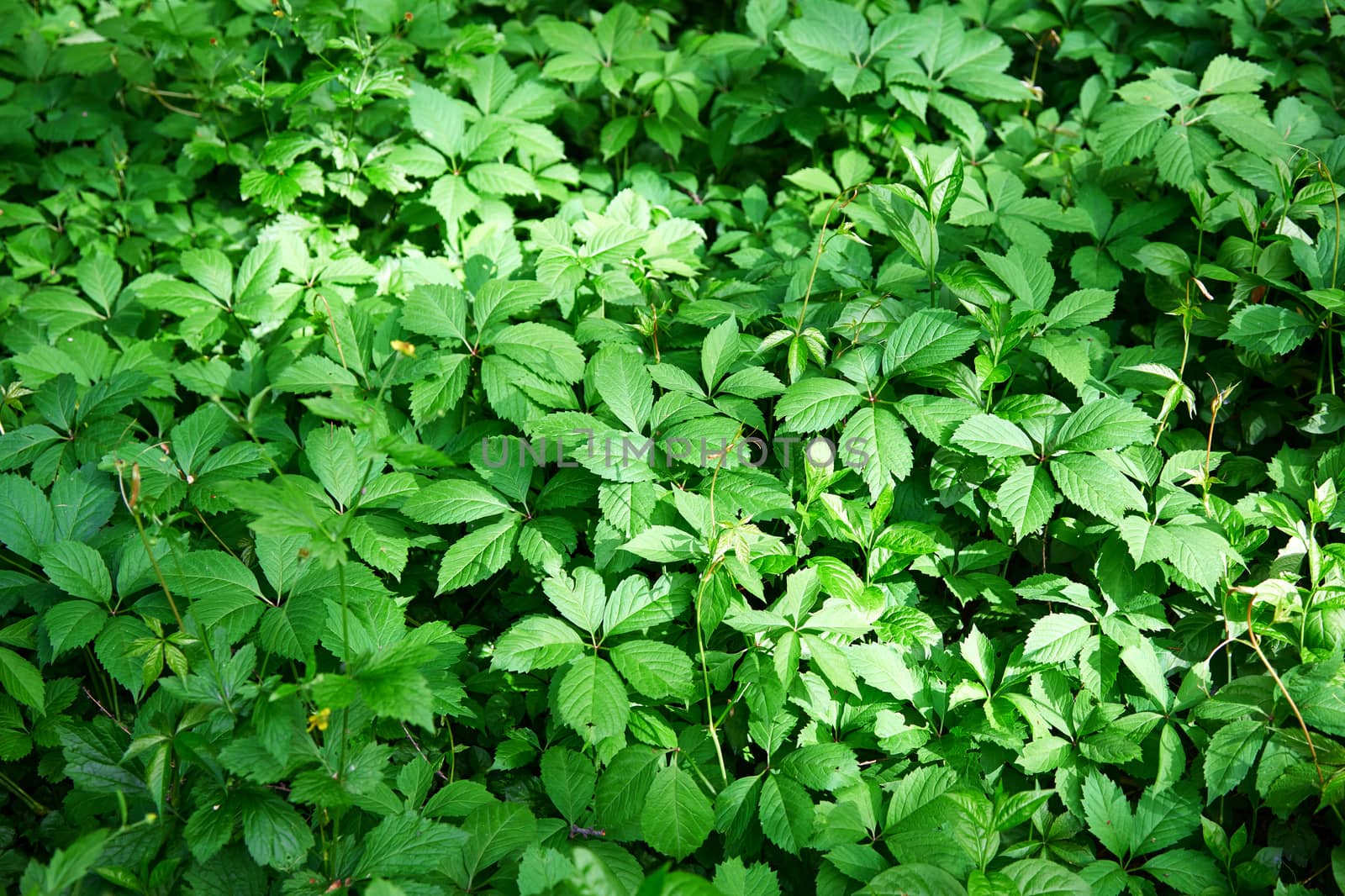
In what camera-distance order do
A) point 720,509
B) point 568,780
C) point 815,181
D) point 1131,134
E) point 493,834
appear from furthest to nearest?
1. point 815,181
2. point 1131,134
3. point 720,509
4. point 568,780
5. point 493,834

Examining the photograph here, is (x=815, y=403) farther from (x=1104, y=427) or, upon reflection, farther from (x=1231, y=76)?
(x=1231, y=76)

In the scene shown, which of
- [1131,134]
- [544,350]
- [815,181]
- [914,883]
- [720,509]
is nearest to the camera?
[914,883]

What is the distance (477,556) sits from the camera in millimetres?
1997

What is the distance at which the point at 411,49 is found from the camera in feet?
9.81

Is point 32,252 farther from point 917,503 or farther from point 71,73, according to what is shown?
point 917,503

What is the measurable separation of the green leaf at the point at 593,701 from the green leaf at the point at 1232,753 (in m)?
1.14

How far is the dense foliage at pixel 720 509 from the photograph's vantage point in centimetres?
171

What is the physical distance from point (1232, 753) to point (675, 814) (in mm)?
1089

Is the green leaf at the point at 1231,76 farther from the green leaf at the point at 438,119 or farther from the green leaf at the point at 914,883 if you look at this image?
the green leaf at the point at 914,883

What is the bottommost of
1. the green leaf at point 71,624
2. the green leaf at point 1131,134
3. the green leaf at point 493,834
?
the green leaf at point 493,834

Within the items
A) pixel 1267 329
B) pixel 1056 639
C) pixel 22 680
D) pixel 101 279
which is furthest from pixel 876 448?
pixel 101 279

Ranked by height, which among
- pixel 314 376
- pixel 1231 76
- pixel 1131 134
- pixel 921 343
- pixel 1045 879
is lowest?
pixel 1045 879

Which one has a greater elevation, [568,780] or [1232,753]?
[1232,753]

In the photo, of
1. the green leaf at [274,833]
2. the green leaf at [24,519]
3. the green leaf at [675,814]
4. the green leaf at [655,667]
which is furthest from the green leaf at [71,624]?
A: the green leaf at [675,814]
